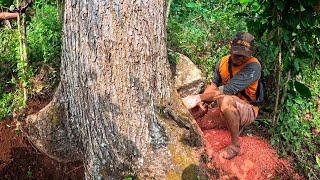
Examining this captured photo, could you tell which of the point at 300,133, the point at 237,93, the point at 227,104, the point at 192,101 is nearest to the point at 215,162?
the point at 227,104

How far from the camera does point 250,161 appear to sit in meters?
4.43

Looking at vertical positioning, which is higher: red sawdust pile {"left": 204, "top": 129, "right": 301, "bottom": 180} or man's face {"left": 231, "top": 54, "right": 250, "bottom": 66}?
man's face {"left": 231, "top": 54, "right": 250, "bottom": 66}

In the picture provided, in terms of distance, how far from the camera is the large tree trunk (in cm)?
333

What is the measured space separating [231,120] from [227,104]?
0.18 m

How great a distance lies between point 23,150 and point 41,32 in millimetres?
2001

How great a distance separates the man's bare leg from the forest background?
67 cm

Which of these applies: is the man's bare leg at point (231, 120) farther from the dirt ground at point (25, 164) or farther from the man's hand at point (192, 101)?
the dirt ground at point (25, 164)

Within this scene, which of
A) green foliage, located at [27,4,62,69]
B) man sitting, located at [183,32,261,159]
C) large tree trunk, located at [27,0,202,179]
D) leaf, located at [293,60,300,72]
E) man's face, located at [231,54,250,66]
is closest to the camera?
large tree trunk, located at [27,0,202,179]

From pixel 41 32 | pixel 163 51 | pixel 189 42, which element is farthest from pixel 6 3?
pixel 163 51

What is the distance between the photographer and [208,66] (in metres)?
6.27

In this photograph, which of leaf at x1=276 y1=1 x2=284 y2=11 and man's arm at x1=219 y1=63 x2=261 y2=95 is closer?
leaf at x1=276 y1=1 x2=284 y2=11

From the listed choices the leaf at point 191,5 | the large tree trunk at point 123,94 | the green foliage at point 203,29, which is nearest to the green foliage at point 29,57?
the green foliage at point 203,29

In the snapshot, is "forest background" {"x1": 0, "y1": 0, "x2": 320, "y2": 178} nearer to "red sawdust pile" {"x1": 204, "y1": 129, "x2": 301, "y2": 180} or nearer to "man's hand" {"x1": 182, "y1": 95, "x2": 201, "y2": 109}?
"red sawdust pile" {"x1": 204, "y1": 129, "x2": 301, "y2": 180}

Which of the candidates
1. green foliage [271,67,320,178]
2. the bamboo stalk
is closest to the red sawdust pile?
green foliage [271,67,320,178]
